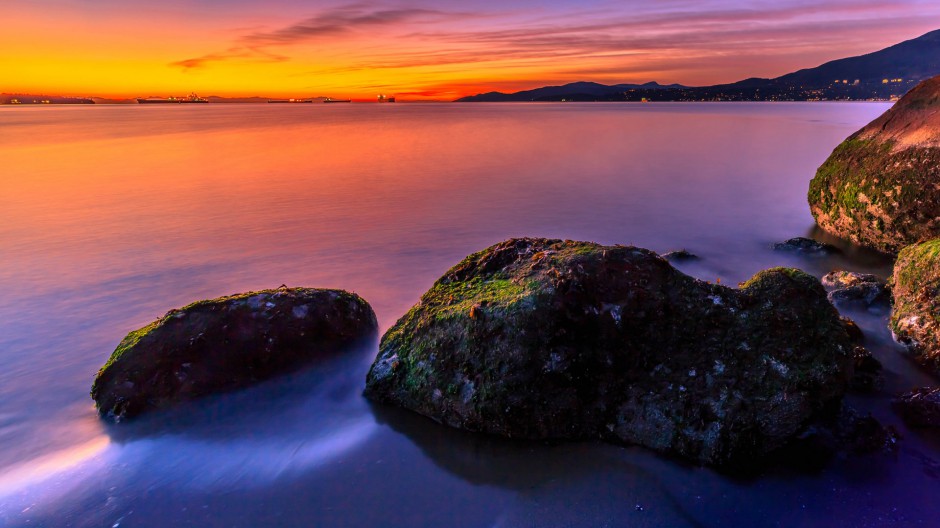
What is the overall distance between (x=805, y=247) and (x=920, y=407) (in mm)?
6699

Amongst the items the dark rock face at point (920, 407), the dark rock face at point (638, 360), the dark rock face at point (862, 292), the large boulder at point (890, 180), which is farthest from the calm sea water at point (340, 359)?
the large boulder at point (890, 180)

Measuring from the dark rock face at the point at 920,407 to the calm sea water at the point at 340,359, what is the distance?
137 mm

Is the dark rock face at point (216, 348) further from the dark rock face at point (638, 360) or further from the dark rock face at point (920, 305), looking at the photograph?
the dark rock face at point (920, 305)

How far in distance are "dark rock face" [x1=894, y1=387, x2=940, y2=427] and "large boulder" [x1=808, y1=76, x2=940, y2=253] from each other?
18.3 feet

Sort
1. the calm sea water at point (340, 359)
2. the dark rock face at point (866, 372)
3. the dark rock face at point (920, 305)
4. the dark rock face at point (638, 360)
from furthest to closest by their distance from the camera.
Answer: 1. the dark rock face at point (920, 305)
2. the dark rock face at point (866, 372)
3. the dark rock face at point (638, 360)
4. the calm sea water at point (340, 359)

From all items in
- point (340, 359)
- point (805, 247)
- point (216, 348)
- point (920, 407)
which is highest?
point (216, 348)

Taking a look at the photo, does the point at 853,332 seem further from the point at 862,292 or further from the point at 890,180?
the point at 890,180

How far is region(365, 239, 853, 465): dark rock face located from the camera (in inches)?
171

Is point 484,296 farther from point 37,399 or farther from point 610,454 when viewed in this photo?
point 37,399

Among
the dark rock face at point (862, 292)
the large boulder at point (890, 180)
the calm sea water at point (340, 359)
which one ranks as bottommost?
the calm sea water at point (340, 359)

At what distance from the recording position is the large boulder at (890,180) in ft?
29.8

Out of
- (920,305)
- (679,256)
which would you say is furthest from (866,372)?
(679,256)

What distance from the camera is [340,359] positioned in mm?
6223

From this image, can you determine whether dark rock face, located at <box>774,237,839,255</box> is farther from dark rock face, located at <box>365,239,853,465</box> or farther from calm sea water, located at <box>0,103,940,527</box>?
dark rock face, located at <box>365,239,853,465</box>
